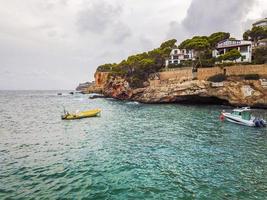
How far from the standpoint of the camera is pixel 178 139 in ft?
80.4

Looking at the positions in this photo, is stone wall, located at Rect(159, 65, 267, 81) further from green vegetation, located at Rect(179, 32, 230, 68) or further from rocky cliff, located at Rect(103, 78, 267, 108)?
green vegetation, located at Rect(179, 32, 230, 68)

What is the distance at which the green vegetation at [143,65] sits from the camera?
82.1m

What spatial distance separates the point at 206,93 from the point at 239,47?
774 inches

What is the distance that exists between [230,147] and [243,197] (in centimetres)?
1002

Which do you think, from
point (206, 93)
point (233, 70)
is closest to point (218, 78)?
point (233, 70)

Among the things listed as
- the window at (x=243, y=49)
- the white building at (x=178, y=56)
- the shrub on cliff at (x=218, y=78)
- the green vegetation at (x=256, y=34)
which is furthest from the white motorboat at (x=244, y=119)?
the white building at (x=178, y=56)

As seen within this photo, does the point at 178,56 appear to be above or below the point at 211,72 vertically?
above

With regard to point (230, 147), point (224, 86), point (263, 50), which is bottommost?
point (230, 147)

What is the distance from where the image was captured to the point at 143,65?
269 ft

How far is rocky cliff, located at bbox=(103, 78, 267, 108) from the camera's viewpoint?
51.0 metres

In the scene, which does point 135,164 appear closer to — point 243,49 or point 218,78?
point 218,78

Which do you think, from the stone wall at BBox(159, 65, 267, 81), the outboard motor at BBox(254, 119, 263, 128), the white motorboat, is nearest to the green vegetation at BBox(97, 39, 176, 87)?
the stone wall at BBox(159, 65, 267, 81)

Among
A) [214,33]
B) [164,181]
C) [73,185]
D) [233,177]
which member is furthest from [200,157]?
[214,33]

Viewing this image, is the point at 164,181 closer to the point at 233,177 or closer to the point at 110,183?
the point at 110,183
